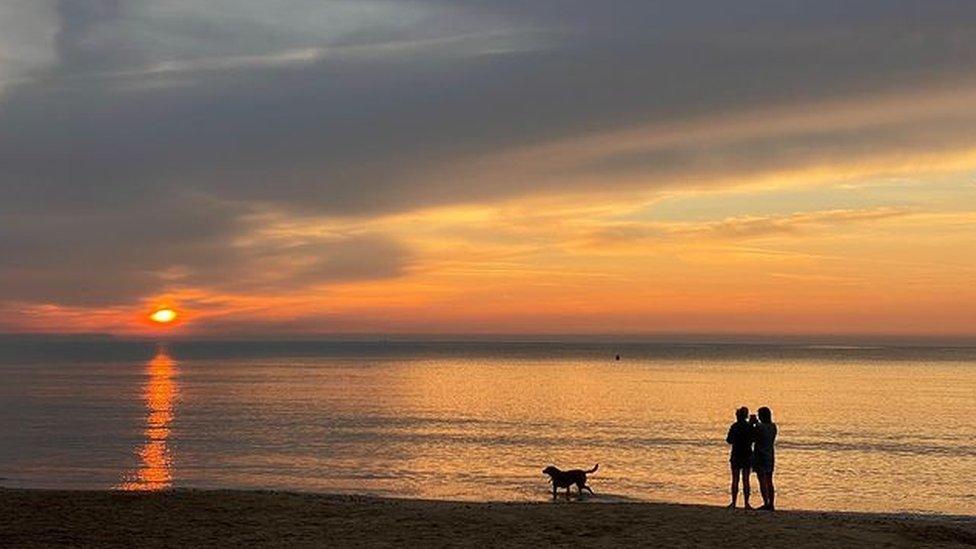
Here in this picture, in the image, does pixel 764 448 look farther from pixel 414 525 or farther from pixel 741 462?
pixel 414 525

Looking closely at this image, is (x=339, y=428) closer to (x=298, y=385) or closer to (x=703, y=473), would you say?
A: (x=703, y=473)

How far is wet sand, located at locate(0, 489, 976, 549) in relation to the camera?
1574 cm

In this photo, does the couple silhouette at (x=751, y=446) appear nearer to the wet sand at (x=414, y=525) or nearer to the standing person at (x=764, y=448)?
the standing person at (x=764, y=448)

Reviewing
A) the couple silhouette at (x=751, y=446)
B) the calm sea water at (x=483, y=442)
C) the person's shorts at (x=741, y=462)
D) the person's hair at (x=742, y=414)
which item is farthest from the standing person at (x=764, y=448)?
the calm sea water at (x=483, y=442)

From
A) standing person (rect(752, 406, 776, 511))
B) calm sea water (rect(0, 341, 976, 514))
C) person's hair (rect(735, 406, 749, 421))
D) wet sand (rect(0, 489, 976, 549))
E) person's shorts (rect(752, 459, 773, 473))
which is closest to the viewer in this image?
wet sand (rect(0, 489, 976, 549))

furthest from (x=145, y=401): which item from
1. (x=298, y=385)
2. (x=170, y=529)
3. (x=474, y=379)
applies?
(x=170, y=529)

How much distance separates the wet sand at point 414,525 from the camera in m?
15.7

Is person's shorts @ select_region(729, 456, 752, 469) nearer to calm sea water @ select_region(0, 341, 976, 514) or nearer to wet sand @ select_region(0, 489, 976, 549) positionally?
wet sand @ select_region(0, 489, 976, 549)

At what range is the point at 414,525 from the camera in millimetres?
17219

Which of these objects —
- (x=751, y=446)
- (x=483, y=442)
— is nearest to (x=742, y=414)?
(x=751, y=446)

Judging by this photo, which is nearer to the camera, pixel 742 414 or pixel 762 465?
pixel 742 414

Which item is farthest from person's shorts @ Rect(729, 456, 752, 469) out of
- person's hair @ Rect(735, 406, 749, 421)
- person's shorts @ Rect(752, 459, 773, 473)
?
person's hair @ Rect(735, 406, 749, 421)

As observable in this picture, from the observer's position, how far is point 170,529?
1670 centimetres

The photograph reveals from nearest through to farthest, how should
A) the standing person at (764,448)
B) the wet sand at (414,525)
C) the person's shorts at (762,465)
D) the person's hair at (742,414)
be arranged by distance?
1. the wet sand at (414,525)
2. the person's hair at (742,414)
3. the standing person at (764,448)
4. the person's shorts at (762,465)
